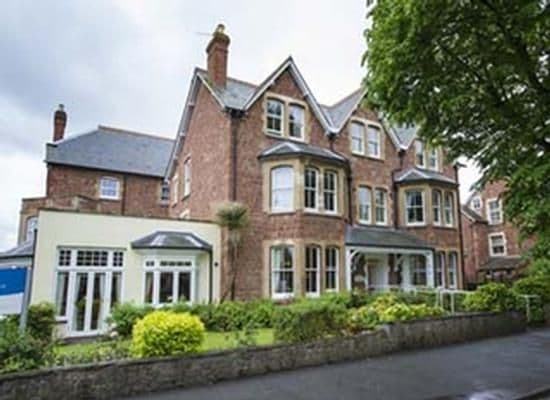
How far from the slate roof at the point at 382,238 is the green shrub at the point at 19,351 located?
1439cm

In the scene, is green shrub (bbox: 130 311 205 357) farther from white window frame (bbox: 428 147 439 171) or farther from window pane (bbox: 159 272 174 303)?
white window frame (bbox: 428 147 439 171)

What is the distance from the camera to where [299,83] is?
21.2 m

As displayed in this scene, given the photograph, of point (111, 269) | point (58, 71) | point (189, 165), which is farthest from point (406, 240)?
point (58, 71)

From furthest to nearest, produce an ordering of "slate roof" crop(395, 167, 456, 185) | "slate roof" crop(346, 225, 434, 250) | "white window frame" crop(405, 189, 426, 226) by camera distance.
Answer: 1. "white window frame" crop(405, 189, 426, 226)
2. "slate roof" crop(395, 167, 456, 185)
3. "slate roof" crop(346, 225, 434, 250)

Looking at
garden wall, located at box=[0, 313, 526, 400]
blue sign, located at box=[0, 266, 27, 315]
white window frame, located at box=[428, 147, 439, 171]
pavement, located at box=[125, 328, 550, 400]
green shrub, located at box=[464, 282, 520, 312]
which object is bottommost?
pavement, located at box=[125, 328, 550, 400]

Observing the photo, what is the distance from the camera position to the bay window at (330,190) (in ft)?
64.6

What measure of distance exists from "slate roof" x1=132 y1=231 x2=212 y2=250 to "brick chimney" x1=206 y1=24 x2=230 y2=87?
26.5ft

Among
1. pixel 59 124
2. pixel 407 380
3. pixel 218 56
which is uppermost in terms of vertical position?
pixel 218 56

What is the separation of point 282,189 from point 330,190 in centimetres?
239

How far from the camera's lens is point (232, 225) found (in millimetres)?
17875

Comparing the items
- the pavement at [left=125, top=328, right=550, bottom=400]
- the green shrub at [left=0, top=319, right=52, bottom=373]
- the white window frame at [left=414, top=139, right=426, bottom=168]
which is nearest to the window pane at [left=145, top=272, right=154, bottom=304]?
the green shrub at [left=0, top=319, right=52, bottom=373]

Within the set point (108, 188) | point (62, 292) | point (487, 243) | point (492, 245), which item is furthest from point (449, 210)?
point (108, 188)

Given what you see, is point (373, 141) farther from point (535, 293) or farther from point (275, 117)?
point (535, 293)

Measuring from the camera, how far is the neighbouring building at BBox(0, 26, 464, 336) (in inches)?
618
